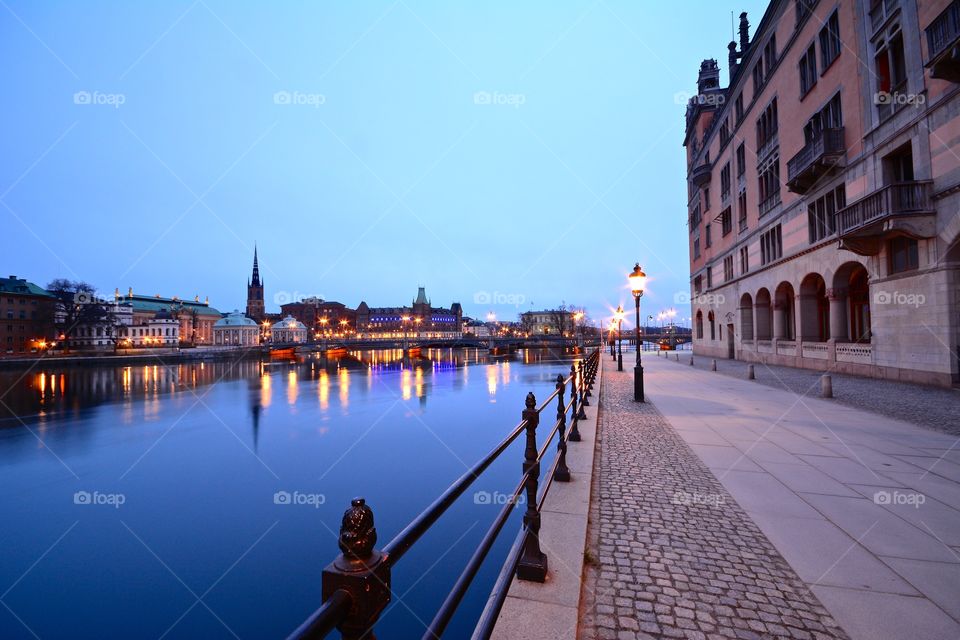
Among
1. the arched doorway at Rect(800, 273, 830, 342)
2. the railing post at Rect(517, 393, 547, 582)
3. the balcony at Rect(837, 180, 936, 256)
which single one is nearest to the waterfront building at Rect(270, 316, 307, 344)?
the arched doorway at Rect(800, 273, 830, 342)

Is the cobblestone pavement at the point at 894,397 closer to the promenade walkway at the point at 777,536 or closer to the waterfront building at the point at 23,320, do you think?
the promenade walkway at the point at 777,536

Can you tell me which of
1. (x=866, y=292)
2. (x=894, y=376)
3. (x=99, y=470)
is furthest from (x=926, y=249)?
(x=99, y=470)

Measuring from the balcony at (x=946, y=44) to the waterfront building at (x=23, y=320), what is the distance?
122 metres

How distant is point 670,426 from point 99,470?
17340 mm

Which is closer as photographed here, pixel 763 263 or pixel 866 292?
pixel 866 292

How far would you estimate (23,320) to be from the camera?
87.9 meters

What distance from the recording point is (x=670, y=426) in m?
11.0

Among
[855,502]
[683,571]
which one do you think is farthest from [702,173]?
[683,571]

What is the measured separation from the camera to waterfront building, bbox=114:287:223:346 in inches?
5108

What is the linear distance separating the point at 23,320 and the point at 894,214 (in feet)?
430

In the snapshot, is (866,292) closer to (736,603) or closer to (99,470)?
(736,603)

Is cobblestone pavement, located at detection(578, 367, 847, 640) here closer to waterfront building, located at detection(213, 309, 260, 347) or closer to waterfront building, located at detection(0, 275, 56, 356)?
waterfront building, located at detection(0, 275, 56, 356)

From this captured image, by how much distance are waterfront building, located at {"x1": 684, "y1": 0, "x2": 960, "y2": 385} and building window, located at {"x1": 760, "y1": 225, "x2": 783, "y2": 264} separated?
0.11 metres

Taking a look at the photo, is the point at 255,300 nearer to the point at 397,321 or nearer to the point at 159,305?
the point at 159,305
